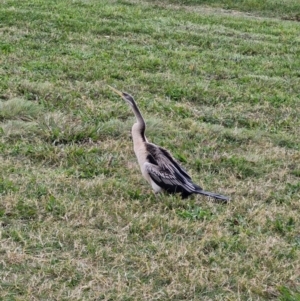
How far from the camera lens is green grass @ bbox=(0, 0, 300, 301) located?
12.2 feet

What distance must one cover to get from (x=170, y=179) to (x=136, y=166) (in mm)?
724

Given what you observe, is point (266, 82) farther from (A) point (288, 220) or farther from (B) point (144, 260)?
(B) point (144, 260)

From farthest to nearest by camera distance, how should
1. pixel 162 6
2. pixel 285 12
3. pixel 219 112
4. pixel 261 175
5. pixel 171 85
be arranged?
1. pixel 285 12
2. pixel 162 6
3. pixel 171 85
4. pixel 219 112
5. pixel 261 175

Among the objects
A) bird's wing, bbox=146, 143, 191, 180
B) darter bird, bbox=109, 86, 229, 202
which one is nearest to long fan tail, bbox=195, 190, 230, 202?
darter bird, bbox=109, 86, 229, 202

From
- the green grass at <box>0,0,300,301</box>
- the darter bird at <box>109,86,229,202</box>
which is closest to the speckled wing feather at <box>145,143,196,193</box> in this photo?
the darter bird at <box>109,86,229,202</box>

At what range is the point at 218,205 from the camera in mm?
4766

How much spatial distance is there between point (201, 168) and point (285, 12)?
447 inches

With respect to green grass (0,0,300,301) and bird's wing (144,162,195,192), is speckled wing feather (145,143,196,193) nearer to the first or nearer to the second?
bird's wing (144,162,195,192)

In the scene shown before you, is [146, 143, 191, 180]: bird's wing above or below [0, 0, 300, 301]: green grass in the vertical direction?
above

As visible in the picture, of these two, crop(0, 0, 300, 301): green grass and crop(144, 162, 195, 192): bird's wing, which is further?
crop(144, 162, 195, 192): bird's wing

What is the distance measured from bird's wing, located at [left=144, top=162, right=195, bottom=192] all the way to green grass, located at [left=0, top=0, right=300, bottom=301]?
0.32 feet

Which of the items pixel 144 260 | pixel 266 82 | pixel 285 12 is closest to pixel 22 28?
pixel 266 82

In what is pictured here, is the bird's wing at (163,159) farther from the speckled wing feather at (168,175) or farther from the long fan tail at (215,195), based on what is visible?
the long fan tail at (215,195)

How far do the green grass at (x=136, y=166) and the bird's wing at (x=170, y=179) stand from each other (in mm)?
98
